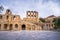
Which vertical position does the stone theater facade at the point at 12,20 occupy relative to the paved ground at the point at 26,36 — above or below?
above

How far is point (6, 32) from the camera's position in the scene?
43.8 ft

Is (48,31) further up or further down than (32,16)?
further down

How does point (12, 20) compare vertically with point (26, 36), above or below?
above

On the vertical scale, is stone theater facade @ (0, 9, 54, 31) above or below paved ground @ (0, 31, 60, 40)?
above

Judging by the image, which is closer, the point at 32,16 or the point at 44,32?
the point at 44,32

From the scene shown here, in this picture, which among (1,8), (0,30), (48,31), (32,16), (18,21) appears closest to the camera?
(1,8)

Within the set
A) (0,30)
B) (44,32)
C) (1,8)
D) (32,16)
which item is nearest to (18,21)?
(32,16)

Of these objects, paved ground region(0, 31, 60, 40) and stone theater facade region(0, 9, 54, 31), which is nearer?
paved ground region(0, 31, 60, 40)

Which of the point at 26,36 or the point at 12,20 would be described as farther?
the point at 12,20

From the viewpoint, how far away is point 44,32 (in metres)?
14.7

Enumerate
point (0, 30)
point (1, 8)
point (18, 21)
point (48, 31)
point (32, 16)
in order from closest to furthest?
1. point (1, 8)
2. point (0, 30)
3. point (48, 31)
4. point (32, 16)
5. point (18, 21)

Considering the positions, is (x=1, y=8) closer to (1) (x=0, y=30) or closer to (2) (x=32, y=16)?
(1) (x=0, y=30)

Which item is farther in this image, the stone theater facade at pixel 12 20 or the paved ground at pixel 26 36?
the stone theater facade at pixel 12 20

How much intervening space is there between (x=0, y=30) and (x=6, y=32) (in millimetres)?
577
